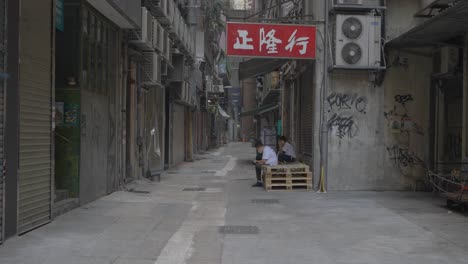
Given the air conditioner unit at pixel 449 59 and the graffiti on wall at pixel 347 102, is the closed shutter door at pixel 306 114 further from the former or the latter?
the air conditioner unit at pixel 449 59

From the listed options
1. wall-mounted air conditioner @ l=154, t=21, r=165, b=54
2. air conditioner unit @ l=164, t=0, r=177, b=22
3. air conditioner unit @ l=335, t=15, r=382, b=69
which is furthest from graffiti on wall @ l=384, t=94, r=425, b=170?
air conditioner unit @ l=164, t=0, r=177, b=22

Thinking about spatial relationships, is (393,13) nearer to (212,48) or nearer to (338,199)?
(338,199)

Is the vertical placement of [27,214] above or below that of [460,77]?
below

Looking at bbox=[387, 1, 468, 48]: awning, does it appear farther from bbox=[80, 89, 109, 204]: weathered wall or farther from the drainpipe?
bbox=[80, 89, 109, 204]: weathered wall

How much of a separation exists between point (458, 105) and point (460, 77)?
1.07 metres

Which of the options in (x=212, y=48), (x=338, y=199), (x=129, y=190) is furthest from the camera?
(x=212, y=48)

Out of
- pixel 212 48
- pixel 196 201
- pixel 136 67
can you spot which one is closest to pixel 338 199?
pixel 196 201

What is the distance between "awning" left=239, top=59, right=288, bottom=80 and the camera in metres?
16.9

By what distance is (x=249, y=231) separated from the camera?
8.32 m

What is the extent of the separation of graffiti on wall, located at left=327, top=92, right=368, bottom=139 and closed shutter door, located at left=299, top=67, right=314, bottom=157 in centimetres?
184

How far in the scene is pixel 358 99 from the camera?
43.9 ft

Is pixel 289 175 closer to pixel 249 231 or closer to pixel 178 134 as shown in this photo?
pixel 249 231

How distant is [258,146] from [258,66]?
9.78ft

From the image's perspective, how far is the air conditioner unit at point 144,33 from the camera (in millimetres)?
13281
